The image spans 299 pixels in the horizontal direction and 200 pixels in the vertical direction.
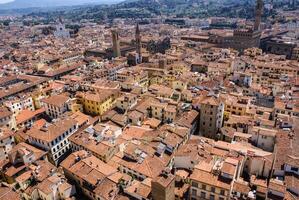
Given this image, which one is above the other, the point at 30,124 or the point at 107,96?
the point at 107,96

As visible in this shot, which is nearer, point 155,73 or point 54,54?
point 155,73

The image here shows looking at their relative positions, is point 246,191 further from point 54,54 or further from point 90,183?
point 54,54

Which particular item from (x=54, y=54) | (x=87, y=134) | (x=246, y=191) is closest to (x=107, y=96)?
(x=87, y=134)

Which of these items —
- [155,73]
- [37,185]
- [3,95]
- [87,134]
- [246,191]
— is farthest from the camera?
[155,73]

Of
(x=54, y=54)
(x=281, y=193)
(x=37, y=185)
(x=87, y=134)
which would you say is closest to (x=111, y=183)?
(x=37, y=185)

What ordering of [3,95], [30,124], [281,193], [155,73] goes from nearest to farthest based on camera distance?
[281,193], [30,124], [3,95], [155,73]

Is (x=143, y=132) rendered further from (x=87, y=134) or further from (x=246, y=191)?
(x=246, y=191)

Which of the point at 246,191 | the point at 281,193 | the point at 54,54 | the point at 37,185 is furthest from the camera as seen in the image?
the point at 54,54

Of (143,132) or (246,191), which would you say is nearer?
(246,191)

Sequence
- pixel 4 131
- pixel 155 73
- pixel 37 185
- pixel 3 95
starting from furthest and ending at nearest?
pixel 155 73
pixel 3 95
pixel 4 131
pixel 37 185
